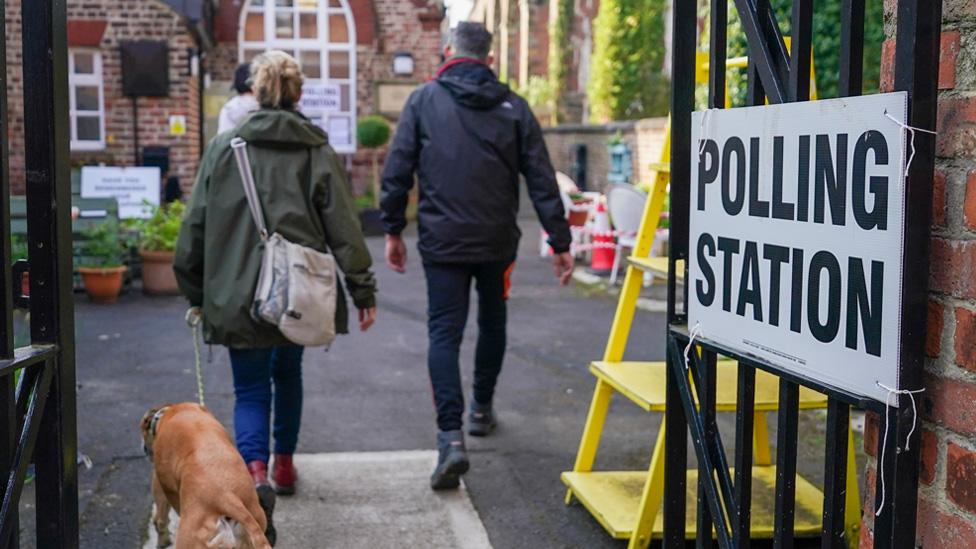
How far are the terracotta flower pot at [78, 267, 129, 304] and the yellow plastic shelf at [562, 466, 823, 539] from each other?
6.02 meters

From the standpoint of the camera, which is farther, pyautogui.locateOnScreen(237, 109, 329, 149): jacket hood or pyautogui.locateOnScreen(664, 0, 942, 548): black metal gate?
pyautogui.locateOnScreen(237, 109, 329, 149): jacket hood

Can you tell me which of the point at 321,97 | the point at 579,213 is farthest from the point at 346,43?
the point at 579,213

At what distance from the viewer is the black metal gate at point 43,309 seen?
7.10ft

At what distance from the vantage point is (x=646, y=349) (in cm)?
748

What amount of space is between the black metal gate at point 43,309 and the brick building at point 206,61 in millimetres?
10439

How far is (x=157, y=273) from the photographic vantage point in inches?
375

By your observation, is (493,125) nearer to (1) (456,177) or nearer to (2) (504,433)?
(1) (456,177)

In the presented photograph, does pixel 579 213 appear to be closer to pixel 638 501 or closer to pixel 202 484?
pixel 638 501

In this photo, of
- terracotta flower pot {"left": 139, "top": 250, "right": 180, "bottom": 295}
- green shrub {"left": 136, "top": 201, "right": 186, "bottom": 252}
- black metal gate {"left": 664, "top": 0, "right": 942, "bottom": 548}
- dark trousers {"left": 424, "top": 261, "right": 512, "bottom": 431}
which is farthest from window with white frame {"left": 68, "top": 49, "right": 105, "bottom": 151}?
black metal gate {"left": 664, "top": 0, "right": 942, "bottom": 548}

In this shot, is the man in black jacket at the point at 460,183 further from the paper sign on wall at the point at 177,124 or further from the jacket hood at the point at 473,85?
the paper sign on wall at the point at 177,124

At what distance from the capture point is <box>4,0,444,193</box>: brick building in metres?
13.4

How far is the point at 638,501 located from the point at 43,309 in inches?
88.6

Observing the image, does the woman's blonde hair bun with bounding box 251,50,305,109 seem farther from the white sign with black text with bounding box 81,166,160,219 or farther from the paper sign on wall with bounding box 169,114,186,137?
the paper sign on wall with bounding box 169,114,186,137

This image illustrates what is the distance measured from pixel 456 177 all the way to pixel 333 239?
75 cm
